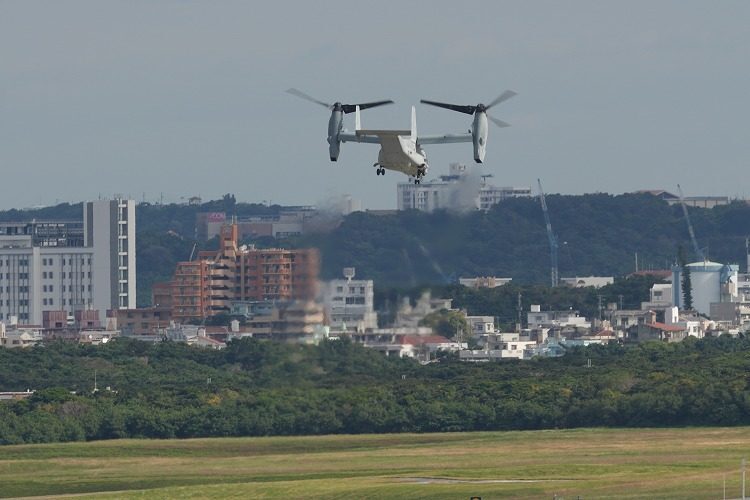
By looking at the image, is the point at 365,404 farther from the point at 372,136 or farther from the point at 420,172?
the point at 372,136

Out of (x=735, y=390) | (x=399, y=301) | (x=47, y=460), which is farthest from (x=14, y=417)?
(x=735, y=390)

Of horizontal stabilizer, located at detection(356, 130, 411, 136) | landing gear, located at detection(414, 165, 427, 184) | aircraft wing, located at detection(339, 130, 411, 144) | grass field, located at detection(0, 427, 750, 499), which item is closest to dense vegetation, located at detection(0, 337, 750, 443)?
grass field, located at detection(0, 427, 750, 499)

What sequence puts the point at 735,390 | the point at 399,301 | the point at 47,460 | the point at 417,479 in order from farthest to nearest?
the point at 735,390
the point at 47,460
the point at 399,301
the point at 417,479

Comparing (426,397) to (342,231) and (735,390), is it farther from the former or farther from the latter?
(342,231)

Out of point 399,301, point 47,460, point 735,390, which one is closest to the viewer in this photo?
point 399,301

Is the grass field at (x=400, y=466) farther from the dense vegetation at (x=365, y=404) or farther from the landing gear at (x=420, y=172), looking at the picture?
the landing gear at (x=420, y=172)

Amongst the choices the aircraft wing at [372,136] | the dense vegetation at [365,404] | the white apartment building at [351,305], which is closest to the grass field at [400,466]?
the dense vegetation at [365,404]

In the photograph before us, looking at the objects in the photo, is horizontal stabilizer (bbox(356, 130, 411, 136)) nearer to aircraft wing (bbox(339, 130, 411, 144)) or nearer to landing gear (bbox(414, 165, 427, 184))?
aircraft wing (bbox(339, 130, 411, 144))
